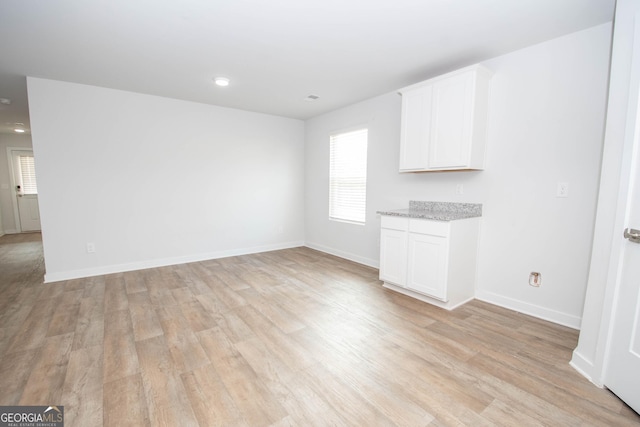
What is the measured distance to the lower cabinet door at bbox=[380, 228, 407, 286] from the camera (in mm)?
3110

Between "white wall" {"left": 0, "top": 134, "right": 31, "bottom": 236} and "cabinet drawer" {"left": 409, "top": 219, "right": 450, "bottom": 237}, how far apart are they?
9.65m

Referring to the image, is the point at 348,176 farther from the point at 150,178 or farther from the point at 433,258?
the point at 150,178

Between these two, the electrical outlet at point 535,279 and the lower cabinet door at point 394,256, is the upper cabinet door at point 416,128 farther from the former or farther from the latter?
the electrical outlet at point 535,279

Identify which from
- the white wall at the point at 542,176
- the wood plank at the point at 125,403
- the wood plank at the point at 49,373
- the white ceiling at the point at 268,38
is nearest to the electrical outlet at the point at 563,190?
the white wall at the point at 542,176

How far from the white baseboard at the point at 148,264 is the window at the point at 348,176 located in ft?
4.89

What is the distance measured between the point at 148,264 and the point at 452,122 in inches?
179

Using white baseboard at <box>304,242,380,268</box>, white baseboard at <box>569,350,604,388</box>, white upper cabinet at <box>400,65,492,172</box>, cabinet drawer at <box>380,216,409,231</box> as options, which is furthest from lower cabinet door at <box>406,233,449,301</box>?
white baseboard at <box>304,242,380,268</box>

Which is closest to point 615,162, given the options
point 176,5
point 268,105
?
point 176,5

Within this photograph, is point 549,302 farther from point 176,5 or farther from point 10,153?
point 10,153

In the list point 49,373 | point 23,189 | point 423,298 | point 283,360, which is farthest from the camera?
point 23,189

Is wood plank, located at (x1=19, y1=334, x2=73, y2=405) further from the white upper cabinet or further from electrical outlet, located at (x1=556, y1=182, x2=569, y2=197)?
electrical outlet, located at (x1=556, y1=182, x2=569, y2=197)

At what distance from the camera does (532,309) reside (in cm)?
265

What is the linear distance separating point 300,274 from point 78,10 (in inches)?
133

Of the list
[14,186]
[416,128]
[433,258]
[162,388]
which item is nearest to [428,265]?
[433,258]
